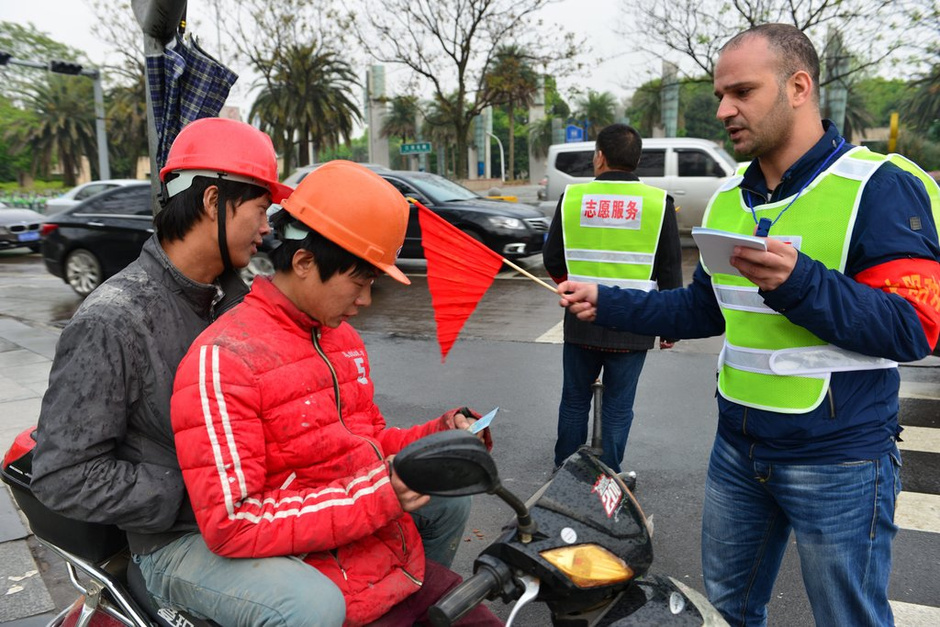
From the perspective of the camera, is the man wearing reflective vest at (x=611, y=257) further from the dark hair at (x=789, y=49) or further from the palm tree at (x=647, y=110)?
the palm tree at (x=647, y=110)

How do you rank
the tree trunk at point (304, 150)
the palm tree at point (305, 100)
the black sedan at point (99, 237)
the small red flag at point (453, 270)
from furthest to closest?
the tree trunk at point (304, 150) → the palm tree at point (305, 100) → the black sedan at point (99, 237) → the small red flag at point (453, 270)

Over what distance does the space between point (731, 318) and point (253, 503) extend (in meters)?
1.30

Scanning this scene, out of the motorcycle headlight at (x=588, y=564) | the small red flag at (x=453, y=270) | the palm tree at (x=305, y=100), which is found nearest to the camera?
the motorcycle headlight at (x=588, y=564)

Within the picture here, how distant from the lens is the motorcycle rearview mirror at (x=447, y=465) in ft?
4.08

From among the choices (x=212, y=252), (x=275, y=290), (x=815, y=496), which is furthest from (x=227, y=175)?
(x=815, y=496)

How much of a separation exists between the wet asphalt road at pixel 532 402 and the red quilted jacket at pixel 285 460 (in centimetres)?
153

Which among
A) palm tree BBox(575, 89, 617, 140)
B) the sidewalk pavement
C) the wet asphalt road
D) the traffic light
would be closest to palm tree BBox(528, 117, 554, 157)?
palm tree BBox(575, 89, 617, 140)

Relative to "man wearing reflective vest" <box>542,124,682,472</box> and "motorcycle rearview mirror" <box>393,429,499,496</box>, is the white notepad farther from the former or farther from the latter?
"man wearing reflective vest" <box>542,124,682,472</box>

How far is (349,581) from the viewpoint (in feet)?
5.61

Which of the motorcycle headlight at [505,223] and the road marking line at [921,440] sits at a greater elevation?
the motorcycle headlight at [505,223]

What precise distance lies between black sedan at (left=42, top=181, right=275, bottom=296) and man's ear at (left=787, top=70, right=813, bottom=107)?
9.77 metres

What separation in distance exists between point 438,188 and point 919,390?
8.45 meters

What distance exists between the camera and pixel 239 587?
1613mm

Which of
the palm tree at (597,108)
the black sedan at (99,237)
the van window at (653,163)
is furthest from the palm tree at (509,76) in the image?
the palm tree at (597,108)
